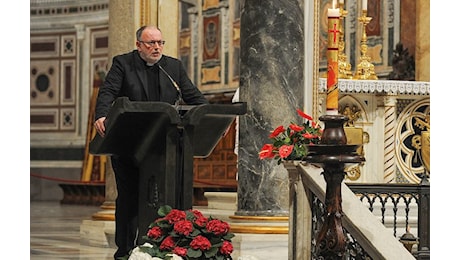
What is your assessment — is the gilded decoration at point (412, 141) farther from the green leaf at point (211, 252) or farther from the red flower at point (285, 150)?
the green leaf at point (211, 252)

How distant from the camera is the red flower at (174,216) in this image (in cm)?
505

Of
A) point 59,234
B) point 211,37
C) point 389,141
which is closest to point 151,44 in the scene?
point 389,141

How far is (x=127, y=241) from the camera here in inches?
225

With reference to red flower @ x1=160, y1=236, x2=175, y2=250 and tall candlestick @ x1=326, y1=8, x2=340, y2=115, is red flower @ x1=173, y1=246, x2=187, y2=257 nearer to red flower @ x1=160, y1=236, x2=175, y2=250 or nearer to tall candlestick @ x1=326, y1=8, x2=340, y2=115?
red flower @ x1=160, y1=236, x2=175, y2=250

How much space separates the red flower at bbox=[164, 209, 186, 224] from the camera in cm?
505

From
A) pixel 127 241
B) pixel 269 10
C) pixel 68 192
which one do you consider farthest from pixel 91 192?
pixel 127 241

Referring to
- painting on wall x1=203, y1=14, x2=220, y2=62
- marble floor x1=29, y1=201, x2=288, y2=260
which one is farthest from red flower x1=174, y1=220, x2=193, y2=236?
painting on wall x1=203, y1=14, x2=220, y2=62

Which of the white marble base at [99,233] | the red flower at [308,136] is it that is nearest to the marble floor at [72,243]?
the white marble base at [99,233]

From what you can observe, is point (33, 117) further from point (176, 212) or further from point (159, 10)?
point (176, 212)

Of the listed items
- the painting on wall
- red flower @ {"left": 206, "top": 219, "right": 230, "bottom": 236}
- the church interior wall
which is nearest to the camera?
red flower @ {"left": 206, "top": 219, "right": 230, "bottom": 236}

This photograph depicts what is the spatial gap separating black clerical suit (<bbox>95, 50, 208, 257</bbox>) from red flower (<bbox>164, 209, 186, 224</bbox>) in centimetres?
62

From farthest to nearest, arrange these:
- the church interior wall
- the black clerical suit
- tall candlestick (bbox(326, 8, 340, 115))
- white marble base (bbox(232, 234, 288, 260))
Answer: the church interior wall, white marble base (bbox(232, 234, 288, 260)), the black clerical suit, tall candlestick (bbox(326, 8, 340, 115))

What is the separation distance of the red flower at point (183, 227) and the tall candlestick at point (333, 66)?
90 cm

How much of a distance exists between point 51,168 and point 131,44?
11.8m
